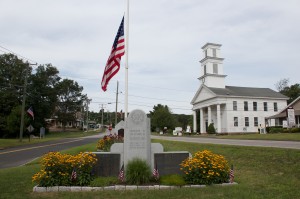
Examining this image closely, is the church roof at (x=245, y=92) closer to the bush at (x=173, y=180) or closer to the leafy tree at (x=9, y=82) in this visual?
the leafy tree at (x=9, y=82)

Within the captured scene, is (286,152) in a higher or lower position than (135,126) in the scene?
lower

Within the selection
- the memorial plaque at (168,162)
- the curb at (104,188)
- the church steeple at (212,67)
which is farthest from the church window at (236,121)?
the curb at (104,188)

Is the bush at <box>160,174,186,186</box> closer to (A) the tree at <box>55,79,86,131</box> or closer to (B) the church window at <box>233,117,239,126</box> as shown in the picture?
(B) the church window at <box>233,117,239,126</box>

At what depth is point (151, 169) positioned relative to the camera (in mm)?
9648

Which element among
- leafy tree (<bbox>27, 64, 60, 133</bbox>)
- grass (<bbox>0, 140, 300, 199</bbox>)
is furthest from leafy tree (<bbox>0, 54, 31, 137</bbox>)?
grass (<bbox>0, 140, 300, 199</bbox>)

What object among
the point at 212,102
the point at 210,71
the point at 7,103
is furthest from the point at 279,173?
the point at 7,103

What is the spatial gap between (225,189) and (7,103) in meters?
55.9

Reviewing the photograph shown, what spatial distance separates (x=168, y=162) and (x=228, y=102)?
1819 inches

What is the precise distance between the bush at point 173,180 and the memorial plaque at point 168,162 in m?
0.38

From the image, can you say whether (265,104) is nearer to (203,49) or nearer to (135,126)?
(203,49)

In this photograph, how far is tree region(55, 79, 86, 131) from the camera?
87625 millimetres

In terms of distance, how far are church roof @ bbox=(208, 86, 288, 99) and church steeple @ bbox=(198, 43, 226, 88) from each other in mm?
2004

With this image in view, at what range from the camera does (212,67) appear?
5859 cm

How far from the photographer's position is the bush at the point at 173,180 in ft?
28.1
